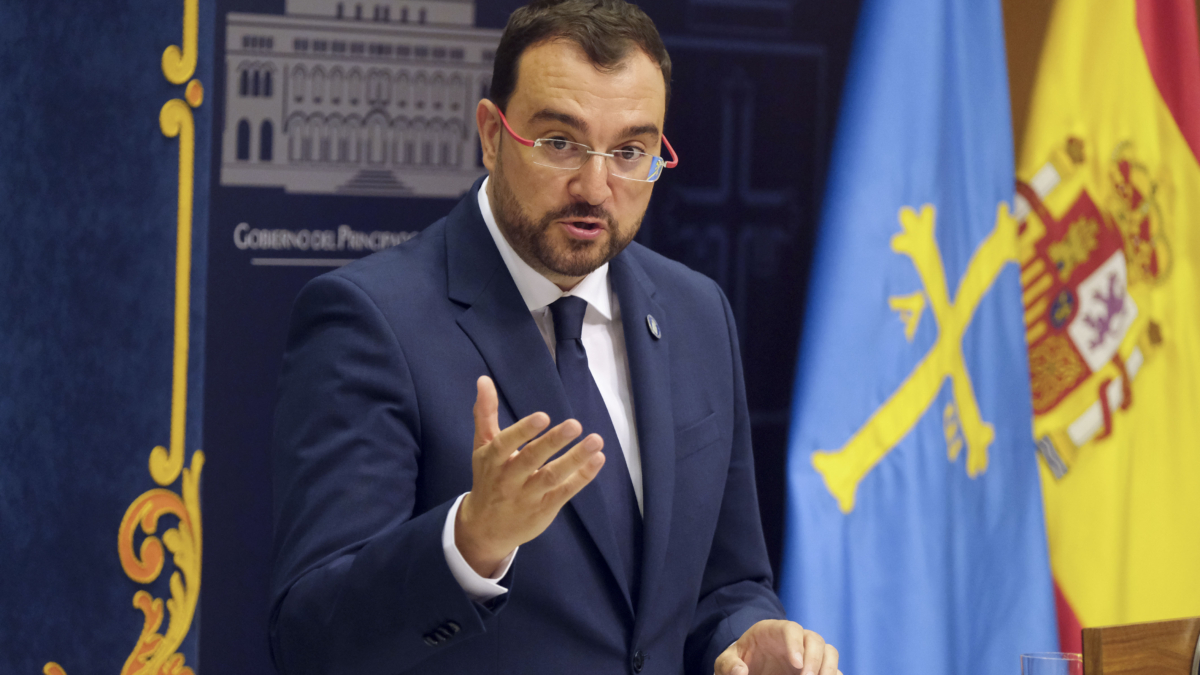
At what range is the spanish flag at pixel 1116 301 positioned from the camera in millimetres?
3408

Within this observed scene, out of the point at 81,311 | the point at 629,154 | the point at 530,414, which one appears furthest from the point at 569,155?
the point at 81,311

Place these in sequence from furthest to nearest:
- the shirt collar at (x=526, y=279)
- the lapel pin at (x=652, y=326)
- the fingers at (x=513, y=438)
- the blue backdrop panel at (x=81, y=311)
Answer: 1. the blue backdrop panel at (x=81, y=311)
2. the lapel pin at (x=652, y=326)
3. the shirt collar at (x=526, y=279)
4. the fingers at (x=513, y=438)

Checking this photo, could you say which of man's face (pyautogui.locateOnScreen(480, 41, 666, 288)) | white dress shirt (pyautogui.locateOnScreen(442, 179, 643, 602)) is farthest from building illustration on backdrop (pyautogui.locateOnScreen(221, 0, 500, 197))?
man's face (pyautogui.locateOnScreen(480, 41, 666, 288))

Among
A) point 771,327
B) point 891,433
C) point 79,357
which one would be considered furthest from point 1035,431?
point 79,357

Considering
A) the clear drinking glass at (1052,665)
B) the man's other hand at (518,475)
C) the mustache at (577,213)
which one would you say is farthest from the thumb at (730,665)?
the mustache at (577,213)

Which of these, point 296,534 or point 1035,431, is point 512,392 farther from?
point 1035,431

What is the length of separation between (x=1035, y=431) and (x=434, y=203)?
203 cm

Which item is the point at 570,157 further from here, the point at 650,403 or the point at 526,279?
the point at 650,403

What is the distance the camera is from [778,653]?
66.6 inches

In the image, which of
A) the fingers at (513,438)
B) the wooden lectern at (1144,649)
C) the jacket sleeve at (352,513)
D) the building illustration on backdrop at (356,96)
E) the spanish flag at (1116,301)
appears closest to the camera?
the fingers at (513,438)

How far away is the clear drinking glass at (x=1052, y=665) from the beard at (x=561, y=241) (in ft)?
2.94

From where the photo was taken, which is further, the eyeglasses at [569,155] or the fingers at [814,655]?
the eyeglasses at [569,155]

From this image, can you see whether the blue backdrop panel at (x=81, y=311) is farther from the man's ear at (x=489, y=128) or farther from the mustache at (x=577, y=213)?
the mustache at (x=577, y=213)

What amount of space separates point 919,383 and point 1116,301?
772 mm
